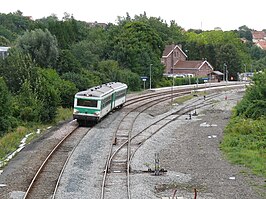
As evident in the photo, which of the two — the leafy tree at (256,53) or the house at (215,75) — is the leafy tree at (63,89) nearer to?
the house at (215,75)

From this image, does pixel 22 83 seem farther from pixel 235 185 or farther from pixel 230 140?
pixel 235 185

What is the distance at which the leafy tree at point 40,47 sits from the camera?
53.5m

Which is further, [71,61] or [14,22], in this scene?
[14,22]

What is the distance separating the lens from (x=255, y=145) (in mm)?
27359

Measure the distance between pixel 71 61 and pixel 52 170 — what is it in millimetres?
34262

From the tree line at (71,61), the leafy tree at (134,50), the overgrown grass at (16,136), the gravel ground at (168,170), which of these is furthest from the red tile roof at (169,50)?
the gravel ground at (168,170)

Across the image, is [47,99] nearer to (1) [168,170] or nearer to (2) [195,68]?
(1) [168,170]

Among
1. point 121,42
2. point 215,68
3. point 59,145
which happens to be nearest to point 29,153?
point 59,145

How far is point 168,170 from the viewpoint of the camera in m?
22.1

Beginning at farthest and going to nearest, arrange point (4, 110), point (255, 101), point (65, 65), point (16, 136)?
point (65, 65), point (255, 101), point (4, 110), point (16, 136)

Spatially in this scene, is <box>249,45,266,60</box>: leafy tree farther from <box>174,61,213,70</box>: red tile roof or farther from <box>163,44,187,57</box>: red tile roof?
<box>174,61,213,70</box>: red tile roof

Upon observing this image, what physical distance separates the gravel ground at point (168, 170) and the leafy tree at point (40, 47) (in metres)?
21.5

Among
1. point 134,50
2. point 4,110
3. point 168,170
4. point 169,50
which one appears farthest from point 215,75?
point 168,170

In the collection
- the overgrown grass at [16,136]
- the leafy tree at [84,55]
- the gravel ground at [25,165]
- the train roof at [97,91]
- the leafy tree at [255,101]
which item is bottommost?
→ the gravel ground at [25,165]
